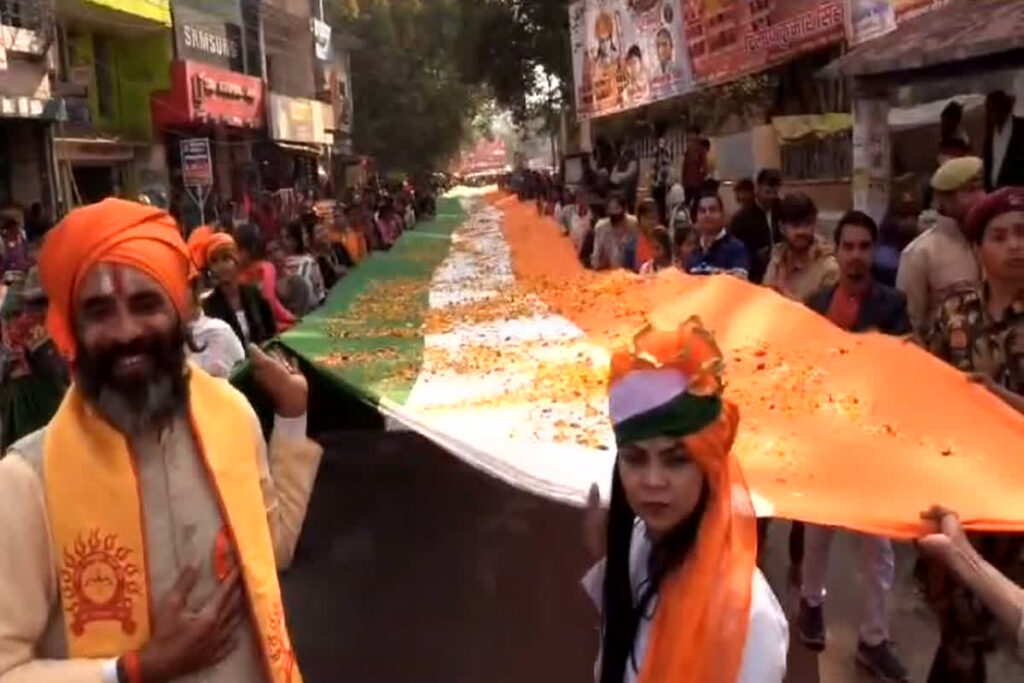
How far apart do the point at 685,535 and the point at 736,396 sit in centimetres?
202

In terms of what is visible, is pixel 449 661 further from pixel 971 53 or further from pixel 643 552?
pixel 971 53

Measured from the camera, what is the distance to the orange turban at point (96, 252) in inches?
83.8

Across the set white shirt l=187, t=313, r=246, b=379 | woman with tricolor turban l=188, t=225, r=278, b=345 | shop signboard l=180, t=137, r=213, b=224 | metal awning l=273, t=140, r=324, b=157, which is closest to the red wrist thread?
white shirt l=187, t=313, r=246, b=379

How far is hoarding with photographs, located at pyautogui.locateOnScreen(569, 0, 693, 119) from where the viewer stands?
18844mm

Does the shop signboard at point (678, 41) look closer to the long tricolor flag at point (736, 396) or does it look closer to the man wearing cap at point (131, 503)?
the long tricolor flag at point (736, 396)

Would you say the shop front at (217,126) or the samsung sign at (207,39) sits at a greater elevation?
the samsung sign at (207,39)

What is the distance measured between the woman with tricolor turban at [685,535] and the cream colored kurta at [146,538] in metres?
0.67

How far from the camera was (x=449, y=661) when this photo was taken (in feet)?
16.3

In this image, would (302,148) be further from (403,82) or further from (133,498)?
(133,498)

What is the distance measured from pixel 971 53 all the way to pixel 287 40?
135 ft

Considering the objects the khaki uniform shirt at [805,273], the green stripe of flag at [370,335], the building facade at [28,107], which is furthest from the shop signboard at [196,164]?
the khaki uniform shirt at [805,273]

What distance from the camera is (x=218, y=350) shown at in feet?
15.8

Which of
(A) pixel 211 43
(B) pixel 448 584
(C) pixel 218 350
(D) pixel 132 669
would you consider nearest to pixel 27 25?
(A) pixel 211 43

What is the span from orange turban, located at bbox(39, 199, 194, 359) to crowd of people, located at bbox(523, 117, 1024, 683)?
86 centimetres
